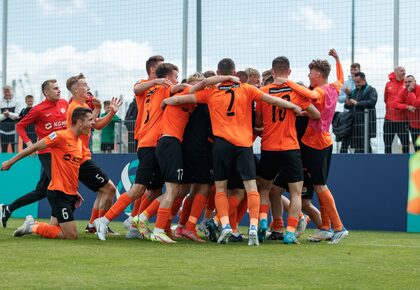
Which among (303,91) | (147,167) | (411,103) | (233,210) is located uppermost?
(303,91)

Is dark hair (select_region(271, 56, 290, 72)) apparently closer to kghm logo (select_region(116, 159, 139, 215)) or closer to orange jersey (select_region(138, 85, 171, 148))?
orange jersey (select_region(138, 85, 171, 148))

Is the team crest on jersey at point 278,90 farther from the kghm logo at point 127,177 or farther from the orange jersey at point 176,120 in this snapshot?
the kghm logo at point 127,177

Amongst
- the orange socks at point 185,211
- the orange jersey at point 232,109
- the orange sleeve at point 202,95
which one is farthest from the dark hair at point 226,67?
the orange socks at point 185,211

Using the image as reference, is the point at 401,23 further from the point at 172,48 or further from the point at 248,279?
the point at 248,279

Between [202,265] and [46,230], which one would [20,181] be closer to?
[46,230]

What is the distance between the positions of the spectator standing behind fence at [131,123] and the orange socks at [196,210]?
4.74 m

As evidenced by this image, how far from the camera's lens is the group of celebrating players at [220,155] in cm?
1050

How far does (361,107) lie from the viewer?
1455cm

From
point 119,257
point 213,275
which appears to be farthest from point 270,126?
point 213,275

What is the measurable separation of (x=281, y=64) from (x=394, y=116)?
3829 mm

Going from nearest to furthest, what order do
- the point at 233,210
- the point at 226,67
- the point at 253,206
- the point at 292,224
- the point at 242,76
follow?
the point at 253,206 < the point at 226,67 < the point at 292,224 < the point at 233,210 < the point at 242,76

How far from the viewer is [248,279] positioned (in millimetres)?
7188

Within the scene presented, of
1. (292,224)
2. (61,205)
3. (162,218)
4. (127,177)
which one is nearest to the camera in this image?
(292,224)

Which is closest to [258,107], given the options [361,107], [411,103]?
[361,107]
